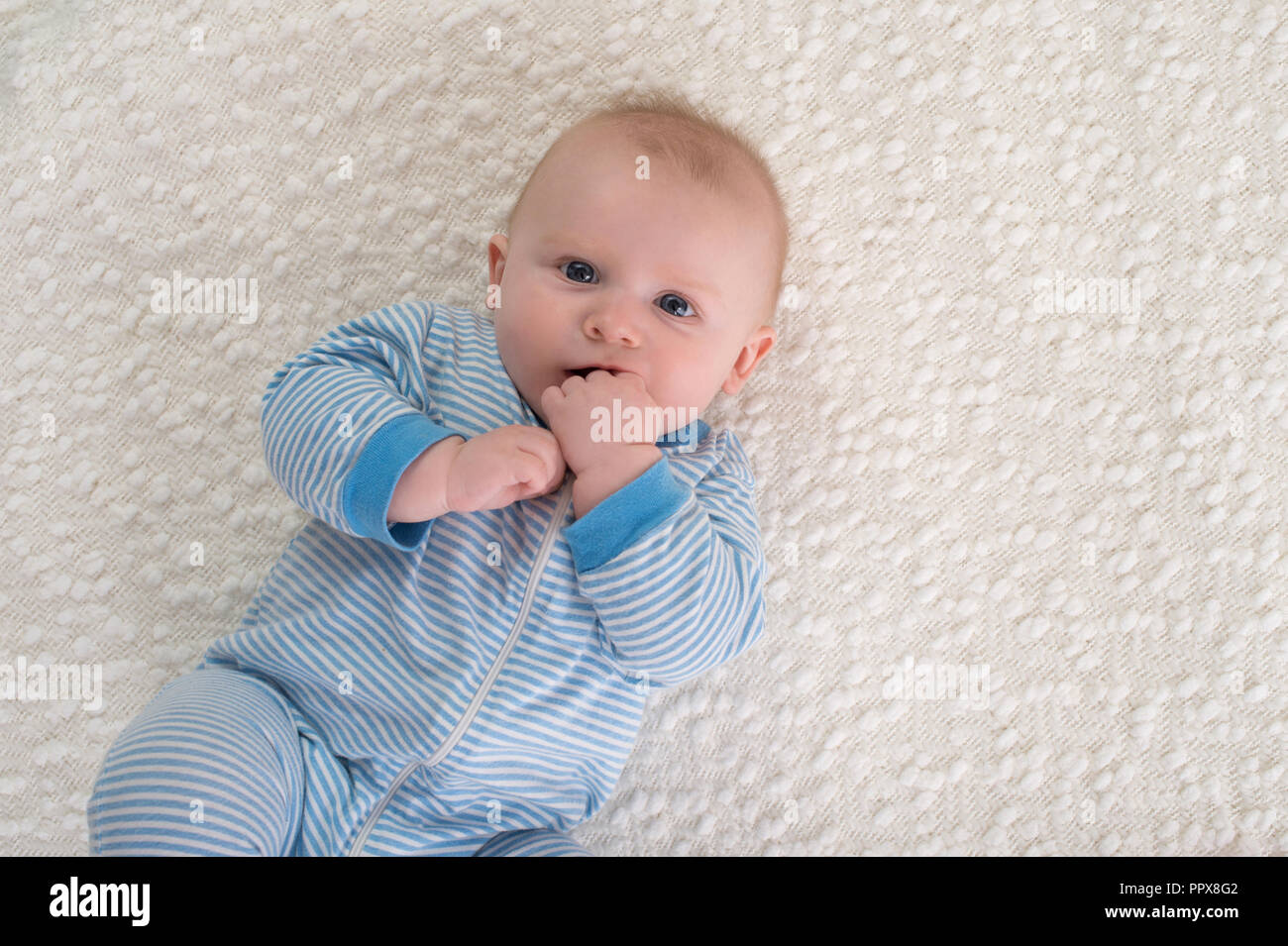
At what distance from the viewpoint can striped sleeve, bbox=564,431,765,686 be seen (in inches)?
38.6

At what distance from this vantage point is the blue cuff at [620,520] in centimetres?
98

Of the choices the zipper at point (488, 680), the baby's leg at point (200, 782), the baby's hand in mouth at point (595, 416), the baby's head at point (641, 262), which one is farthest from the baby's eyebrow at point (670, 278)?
the baby's leg at point (200, 782)

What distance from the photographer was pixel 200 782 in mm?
945

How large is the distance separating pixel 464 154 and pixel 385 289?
0.21 m

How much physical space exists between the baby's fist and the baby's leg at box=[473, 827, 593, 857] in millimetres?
395

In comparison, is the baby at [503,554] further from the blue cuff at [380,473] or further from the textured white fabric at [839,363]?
the textured white fabric at [839,363]

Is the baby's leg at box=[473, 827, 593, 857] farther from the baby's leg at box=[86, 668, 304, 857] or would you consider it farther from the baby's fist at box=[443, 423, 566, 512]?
the baby's fist at box=[443, 423, 566, 512]

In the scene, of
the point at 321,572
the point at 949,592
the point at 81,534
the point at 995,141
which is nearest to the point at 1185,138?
the point at 995,141

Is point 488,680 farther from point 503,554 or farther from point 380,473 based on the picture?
point 380,473

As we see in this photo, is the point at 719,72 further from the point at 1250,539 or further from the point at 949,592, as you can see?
the point at 1250,539

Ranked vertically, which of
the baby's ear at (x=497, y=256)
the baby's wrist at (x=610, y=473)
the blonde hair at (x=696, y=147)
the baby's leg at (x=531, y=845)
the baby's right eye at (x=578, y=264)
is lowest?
the baby's leg at (x=531, y=845)

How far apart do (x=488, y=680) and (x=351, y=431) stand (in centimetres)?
28

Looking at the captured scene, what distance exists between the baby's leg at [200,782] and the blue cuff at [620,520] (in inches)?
14.2

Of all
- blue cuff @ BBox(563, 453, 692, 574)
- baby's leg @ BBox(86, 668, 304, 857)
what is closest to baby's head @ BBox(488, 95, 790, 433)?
blue cuff @ BBox(563, 453, 692, 574)
